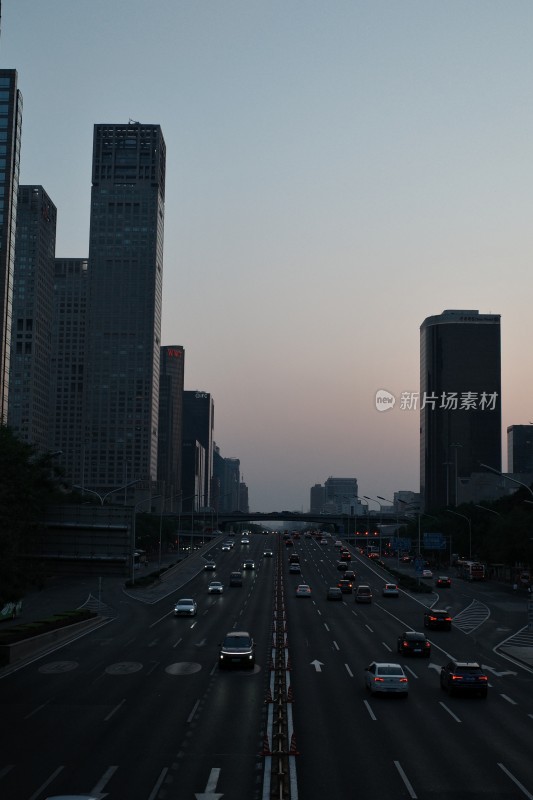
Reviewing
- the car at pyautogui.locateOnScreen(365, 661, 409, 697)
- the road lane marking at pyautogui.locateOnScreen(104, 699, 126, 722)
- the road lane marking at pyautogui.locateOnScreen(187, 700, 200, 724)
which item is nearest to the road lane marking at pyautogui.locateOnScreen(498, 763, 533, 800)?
the car at pyautogui.locateOnScreen(365, 661, 409, 697)

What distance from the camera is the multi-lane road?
21.0 metres

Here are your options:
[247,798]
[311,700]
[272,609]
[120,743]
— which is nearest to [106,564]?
[272,609]

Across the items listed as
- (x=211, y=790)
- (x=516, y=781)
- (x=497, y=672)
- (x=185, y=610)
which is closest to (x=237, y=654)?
(x=497, y=672)

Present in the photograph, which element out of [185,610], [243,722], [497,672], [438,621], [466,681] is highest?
[466,681]

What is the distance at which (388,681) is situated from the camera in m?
32.8

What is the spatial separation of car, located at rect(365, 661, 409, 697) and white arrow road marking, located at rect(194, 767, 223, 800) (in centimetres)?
1233

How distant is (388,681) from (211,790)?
46.0 ft

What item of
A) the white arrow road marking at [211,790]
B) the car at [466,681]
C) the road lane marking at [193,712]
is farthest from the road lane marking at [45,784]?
the car at [466,681]

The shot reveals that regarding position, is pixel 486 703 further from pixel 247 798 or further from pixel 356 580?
pixel 356 580

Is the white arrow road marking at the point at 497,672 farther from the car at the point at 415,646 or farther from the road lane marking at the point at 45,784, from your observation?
the road lane marking at the point at 45,784

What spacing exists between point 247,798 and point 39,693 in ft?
54.0

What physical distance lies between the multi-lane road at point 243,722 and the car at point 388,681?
439 mm

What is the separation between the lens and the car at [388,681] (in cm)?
3278

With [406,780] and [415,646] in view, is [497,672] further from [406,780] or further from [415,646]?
[406,780]
